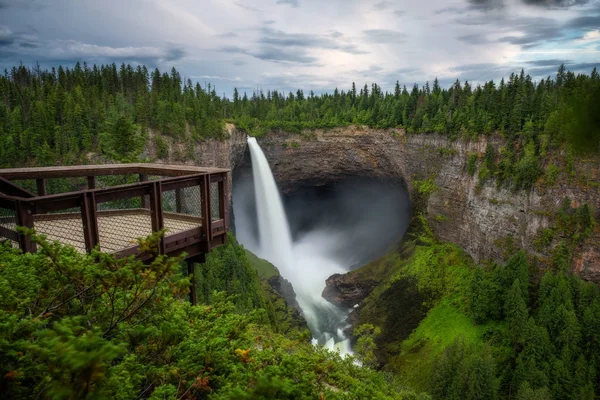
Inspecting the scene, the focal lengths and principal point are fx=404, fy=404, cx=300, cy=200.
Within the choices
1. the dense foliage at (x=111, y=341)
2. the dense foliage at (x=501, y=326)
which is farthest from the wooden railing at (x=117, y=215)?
the dense foliage at (x=501, y=326)

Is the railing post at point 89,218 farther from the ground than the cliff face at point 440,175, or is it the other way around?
the railing post at point 89,218

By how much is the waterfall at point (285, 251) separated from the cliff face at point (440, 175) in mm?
3944

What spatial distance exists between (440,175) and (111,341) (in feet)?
177

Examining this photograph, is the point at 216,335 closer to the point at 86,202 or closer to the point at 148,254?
the point at 148,254

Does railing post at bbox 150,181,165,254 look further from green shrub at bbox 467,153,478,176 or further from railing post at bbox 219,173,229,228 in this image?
green shrub at bbox 467,153,478,176

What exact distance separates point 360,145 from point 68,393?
64.2m

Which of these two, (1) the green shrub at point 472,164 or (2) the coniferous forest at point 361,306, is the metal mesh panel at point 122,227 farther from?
(1) the green shrub at point 472,164

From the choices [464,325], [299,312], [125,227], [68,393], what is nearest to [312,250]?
[299,312]

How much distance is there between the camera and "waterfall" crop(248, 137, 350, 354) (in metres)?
60.7

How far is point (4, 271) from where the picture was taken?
5980 mm

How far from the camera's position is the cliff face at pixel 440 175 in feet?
132

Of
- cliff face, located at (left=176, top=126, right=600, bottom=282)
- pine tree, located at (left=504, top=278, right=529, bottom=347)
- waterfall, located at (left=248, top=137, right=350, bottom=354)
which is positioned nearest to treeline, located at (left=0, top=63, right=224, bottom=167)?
cliff face, located at (left=176, top=126, right=600, bottom=282)

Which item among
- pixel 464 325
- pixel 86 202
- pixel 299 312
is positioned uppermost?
pixel 86 202

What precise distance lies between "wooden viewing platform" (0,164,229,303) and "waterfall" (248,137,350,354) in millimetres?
48571
